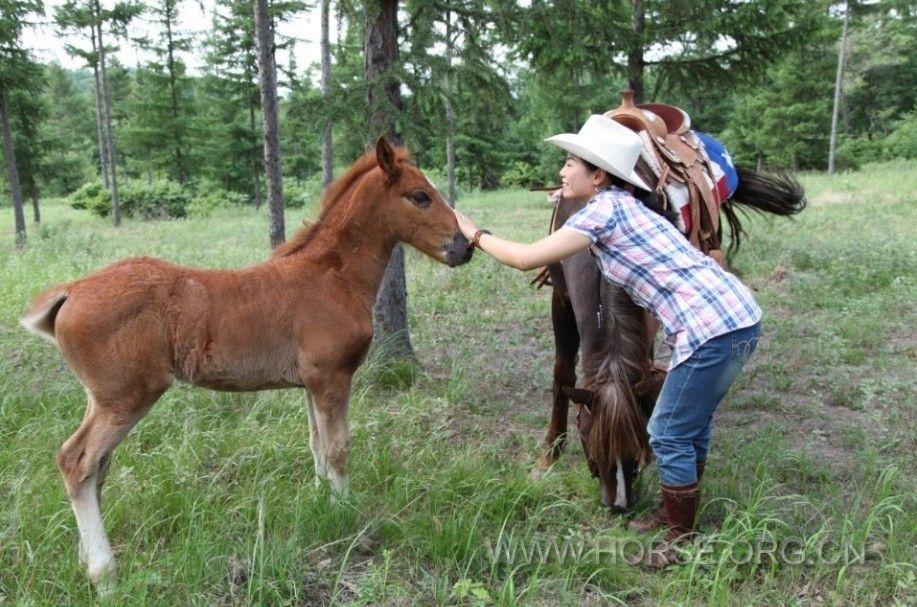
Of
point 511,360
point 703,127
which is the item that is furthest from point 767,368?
point 703,127

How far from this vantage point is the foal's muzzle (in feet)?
10.1

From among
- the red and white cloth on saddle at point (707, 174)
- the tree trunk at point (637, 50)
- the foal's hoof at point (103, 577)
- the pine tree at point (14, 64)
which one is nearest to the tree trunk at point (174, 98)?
the pine tree at point (14, 64)

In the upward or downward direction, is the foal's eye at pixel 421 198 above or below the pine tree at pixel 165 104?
below

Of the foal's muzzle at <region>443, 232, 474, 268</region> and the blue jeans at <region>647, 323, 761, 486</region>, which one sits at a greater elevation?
the foal's muzzle at <region>443, 232, 474, 268</region>

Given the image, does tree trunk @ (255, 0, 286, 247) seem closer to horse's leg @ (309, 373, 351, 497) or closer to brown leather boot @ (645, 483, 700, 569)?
horse's leg @ (309, 373, 351, 497)

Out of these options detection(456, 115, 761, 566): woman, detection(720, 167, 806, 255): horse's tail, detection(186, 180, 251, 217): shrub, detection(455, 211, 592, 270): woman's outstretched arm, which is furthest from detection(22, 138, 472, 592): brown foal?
detection(186, 180, 251, 217): shrub

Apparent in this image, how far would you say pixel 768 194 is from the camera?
4.90m

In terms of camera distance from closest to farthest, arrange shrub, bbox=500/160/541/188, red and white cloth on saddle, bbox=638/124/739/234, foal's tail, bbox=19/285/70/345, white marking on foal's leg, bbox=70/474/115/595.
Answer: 1. white marking on foal's leg, bbox=70/474/115/595
2. foal's tail, bbox=19/285/70/345
3. red and white cloth on saddle, bbox=638/124/739/234
4. shrub, bbox=500/160/541/188

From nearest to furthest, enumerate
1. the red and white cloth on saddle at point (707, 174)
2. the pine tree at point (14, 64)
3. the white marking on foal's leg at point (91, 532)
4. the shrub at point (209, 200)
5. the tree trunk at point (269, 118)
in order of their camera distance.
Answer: the white marking on foal's leg at point (91, 532)
the red and white cloth on saddle at point (707, 174)
the tree trunk at point (269, 118)
the pine tree at point (14, 64)
the shrub at point (209, 200)

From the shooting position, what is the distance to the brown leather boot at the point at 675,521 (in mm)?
2805

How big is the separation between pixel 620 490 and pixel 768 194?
3097 millimetres

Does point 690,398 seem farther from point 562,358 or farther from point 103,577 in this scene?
point 103,577

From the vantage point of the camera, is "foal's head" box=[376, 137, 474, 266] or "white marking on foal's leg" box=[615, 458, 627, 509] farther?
"foal's head" box=[376, 137, 474, 266]

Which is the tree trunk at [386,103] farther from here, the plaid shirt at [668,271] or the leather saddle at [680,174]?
the plaid shirt at [668,271]
